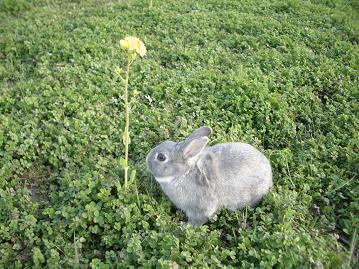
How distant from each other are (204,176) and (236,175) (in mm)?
347

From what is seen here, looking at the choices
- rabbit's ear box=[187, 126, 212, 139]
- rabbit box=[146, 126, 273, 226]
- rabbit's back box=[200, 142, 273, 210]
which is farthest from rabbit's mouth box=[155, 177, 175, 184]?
rabbit's ear box=[187, 126, 212, 139]

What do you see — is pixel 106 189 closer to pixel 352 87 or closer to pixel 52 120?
pixel 52 120

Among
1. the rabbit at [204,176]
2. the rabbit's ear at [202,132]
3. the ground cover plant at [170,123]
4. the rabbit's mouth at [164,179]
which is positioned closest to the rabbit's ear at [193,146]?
the rabbit at [204,176]


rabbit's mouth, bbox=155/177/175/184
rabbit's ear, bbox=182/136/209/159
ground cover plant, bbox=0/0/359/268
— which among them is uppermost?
rabbit's ear, bbox=182/136/209/159

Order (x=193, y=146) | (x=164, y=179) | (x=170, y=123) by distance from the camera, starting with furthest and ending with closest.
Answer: (x=170, y=123) → (x=164, y=179) → (x=193, y=146)

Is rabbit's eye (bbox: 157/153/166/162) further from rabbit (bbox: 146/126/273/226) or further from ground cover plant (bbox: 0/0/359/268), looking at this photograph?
ground cover plant (bbox: 0/0/359/268)

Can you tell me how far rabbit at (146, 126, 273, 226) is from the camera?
15.1ft

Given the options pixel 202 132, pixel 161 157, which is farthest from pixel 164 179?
pixel 202 132

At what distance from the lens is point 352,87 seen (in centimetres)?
696

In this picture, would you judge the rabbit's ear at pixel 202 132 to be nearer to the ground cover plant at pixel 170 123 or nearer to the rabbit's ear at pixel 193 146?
the rabbit's ear at pixel 193 146

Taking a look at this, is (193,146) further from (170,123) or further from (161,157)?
(170,123)

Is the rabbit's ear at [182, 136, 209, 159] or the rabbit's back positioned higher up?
the rabbit's ear at [182, 136, 209, 159]

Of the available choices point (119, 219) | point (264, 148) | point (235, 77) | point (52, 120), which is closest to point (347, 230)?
point (264, 148)

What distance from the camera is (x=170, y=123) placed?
5.90 m
